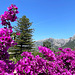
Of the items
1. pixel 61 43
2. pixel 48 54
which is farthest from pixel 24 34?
pixel 61 43

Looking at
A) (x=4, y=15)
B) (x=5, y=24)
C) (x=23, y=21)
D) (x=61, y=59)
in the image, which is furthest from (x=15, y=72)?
(x=23, y=21)

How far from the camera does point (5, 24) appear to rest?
294 centimetres

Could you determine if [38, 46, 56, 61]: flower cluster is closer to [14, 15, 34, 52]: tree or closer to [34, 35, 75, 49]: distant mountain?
[14, 15, 34, 52]: tree

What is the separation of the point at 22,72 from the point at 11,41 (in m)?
0.98

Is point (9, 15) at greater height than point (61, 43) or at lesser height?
lesser

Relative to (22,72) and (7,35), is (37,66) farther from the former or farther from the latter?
(7,35)

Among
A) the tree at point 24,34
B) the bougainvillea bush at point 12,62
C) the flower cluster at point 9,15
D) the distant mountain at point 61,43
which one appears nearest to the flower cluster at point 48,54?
the bougainvillea bush at point 12,62

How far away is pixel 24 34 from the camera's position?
2394cm

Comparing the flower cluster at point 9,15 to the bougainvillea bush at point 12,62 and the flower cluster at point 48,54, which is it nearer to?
the bougainvillea bush at point 12,62

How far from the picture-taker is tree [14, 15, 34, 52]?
922 inches

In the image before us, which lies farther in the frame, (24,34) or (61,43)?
(61,43)

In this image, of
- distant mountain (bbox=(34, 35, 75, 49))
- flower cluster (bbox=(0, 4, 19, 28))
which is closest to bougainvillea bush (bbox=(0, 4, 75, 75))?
flower cluster (bbox=(0, 4, 19, 28))

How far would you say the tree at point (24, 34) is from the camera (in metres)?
23.4

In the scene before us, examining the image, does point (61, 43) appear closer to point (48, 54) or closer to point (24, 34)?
point (24, 34)
